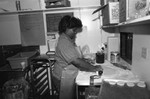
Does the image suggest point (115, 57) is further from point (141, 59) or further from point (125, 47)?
point (141, 59)

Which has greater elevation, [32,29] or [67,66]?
[32,29]

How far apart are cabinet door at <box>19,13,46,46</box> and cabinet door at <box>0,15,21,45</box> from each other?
115 millimetres

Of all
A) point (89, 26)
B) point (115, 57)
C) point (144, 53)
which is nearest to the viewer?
point (144, 53)

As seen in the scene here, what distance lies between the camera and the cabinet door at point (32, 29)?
2.40 metres

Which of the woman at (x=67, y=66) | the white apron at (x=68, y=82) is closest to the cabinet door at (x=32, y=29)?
Answer: the woman at (x=67, y=66)

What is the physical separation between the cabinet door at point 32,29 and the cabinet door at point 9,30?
11cm

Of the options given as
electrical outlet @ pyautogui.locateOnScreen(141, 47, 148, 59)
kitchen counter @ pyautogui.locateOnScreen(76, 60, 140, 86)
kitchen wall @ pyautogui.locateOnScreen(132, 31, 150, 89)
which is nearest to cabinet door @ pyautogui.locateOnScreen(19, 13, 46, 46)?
kitchen counter @ pyautogui.locateOnScreen(76, 60, 140, 86)

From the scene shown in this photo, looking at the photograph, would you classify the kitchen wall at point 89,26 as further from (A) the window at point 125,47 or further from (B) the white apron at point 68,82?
(B) the white apron at point 68,82

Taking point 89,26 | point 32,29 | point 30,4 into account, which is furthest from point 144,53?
point 30,4

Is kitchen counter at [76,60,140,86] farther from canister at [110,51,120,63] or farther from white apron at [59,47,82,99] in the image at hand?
canister at [110,51,120,63]

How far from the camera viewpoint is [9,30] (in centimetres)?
248

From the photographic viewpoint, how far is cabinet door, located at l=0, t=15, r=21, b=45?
8.00ft

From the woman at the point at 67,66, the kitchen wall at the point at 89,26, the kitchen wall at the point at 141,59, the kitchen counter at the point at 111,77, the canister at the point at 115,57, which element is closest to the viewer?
the kitchen wall at the point at 141,59

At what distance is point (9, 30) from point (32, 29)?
1.68 ft
